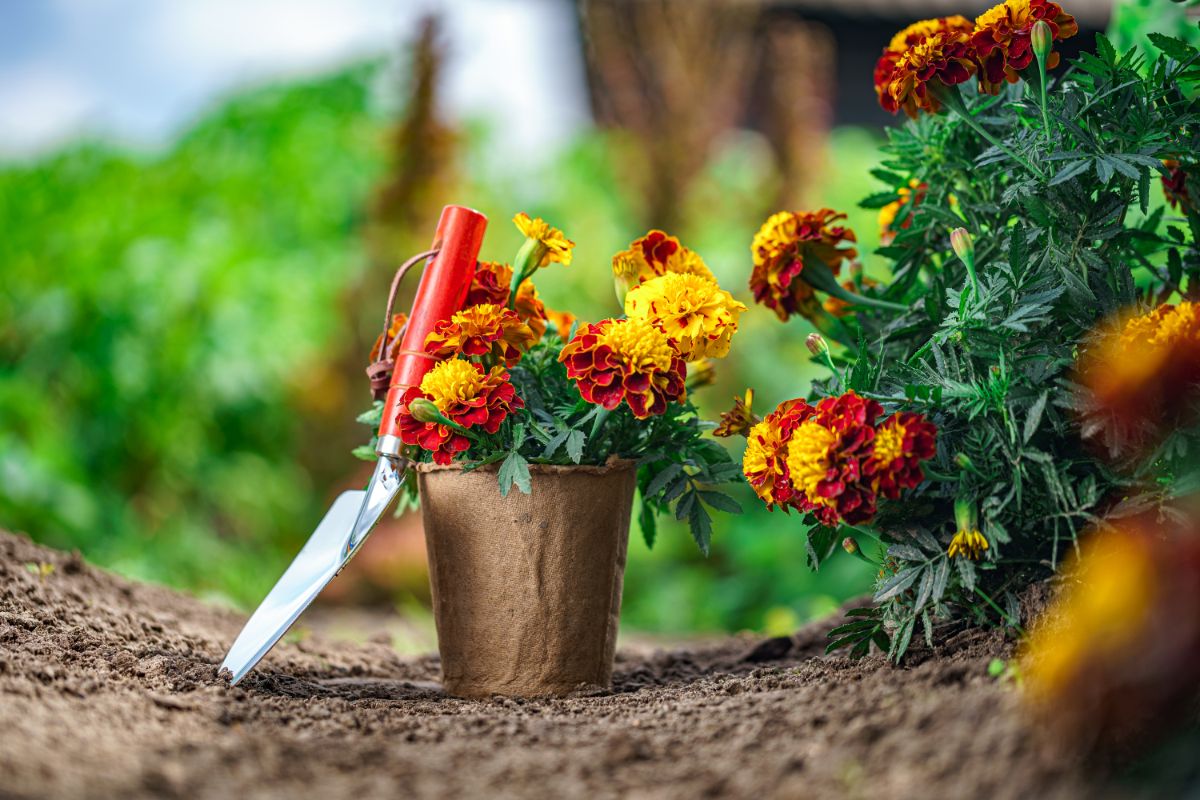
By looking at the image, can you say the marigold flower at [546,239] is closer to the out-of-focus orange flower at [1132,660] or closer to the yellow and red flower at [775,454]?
the yellow and red flower at [775,454]

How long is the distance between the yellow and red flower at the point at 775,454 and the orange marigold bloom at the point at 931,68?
459 mm

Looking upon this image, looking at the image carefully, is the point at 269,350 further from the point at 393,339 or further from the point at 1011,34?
the point at 1011,34

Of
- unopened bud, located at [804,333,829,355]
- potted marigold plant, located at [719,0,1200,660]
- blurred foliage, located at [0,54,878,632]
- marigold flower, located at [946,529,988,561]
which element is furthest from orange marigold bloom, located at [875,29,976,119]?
blurred foliage, located at [0,54,878,632]

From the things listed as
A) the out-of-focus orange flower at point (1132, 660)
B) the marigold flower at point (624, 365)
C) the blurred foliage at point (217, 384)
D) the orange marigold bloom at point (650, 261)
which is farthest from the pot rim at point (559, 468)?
the blurred foliage at point (217, 384)

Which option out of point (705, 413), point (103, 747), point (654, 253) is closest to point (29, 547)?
point (103, 747)

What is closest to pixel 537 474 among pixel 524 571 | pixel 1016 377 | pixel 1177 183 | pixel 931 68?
pixel 524 571

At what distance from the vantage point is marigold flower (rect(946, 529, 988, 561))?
1224 millimetres

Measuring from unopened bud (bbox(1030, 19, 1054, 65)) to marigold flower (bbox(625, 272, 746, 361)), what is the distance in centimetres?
50

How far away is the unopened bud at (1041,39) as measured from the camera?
1.32 meters

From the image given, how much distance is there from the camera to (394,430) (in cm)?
158

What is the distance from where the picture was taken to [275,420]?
16.1 ft

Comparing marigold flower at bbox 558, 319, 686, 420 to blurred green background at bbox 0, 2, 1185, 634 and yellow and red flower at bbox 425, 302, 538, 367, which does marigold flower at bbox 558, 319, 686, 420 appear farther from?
blurred green background at bbox 0, 2, 1185, 634

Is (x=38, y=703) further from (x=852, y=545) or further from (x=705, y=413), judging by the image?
(x=705, y=413)

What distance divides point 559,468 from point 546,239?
1.20 ft
